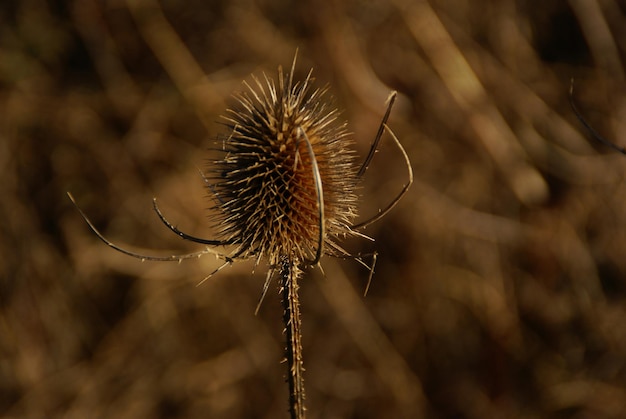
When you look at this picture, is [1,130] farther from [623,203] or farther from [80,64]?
[623,203]

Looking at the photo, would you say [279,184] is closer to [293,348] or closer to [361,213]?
[293,348]

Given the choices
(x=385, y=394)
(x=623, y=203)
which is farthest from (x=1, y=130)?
(x=623, y=203)

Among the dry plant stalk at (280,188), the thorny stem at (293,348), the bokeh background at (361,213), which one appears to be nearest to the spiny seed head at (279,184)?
the dry plant stalk at (280,188)

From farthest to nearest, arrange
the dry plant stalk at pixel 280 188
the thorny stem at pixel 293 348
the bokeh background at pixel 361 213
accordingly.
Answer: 1. the bokeh background at pixel 361 213
2. the dry plant stalk at pixel 280 188
3. the thorny stem at pixel 293 348

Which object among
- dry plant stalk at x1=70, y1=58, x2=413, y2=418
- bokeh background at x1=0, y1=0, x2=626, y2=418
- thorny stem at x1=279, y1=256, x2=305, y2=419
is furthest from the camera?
bokeh background at x1=0, y1=0, x2=626, y2=418

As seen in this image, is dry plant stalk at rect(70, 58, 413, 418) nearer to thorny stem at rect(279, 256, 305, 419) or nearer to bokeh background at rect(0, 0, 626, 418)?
thorny stem at rect(279, 256, 305, 419)

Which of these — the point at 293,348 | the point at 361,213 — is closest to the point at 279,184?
the point at 293,348

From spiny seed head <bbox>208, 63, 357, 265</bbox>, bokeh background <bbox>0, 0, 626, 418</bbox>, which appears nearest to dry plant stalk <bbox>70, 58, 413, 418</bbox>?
spiny seed head <bbox>208, 63, 357, 265</bbox>

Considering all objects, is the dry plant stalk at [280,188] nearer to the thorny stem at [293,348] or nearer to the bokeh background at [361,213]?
the thorny stem at [293,348]
